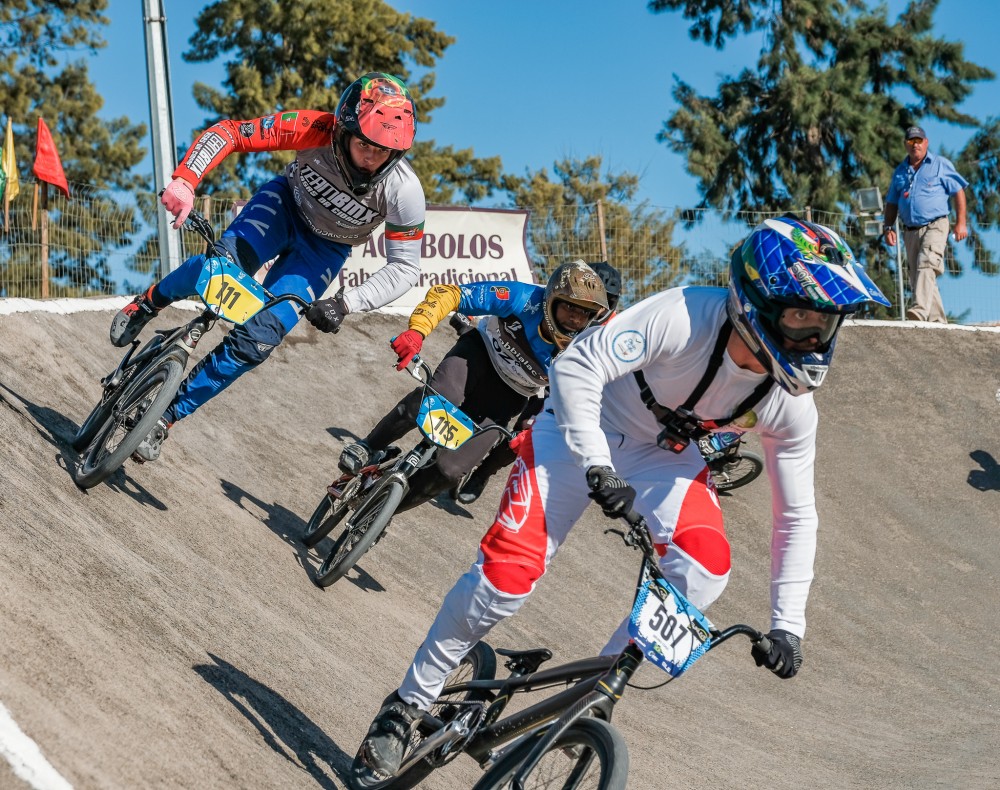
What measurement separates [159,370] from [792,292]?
3.89 metres

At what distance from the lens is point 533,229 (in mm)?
16828

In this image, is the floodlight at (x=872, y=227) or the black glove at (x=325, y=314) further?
the floodlight at (x=872, y=227)

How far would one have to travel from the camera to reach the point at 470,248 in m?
14.8

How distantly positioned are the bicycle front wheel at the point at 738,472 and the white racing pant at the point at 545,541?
6.91 metres

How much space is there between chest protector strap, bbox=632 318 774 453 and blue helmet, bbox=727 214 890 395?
0.12 meters

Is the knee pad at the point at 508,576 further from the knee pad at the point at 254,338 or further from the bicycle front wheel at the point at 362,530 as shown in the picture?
the knee pad at the point at 254,338

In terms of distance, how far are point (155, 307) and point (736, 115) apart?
960 inches

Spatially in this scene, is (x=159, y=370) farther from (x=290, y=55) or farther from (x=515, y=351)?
(x=290, y=55)

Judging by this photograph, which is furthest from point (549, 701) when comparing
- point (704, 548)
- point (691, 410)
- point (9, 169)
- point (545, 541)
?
point (9, 169)

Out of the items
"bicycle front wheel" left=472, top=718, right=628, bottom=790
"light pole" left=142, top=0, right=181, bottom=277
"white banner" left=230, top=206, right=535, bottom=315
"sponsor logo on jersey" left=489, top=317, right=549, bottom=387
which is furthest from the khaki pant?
"bicycle front wheel" left=472, top=718, right=628, bottom=790

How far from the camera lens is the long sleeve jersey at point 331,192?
6.62 meters

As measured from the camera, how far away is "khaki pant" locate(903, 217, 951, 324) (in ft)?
47.7

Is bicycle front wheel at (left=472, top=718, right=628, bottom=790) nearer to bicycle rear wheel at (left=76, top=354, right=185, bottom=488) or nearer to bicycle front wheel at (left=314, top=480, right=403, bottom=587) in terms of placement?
bicycle front wheel at (left=314, top=480, right=403, bottom=587)

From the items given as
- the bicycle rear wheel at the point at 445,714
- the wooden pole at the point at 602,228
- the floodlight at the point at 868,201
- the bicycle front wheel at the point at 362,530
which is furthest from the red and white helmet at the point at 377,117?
the floodlight at the point at 868,201
